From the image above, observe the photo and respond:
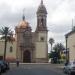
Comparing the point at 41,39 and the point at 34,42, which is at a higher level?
the point at 41,39

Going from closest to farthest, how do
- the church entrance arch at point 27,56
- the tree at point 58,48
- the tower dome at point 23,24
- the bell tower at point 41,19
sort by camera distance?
1. the bell tower at point 41,19
2. the church entrance arch at point 27,56
3. the tower dome at point 23,24
4. the tree at point 58,48

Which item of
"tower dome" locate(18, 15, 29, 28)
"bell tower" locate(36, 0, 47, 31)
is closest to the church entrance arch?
"bell tower" locate(36, 0, 47, 31)

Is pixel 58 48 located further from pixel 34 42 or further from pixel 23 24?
pixel 34 42

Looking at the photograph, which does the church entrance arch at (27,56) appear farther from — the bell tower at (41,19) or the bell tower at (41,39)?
the bell tower at (41,19)

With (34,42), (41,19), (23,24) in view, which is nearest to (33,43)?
(34,42)

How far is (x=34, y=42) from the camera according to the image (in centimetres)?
12012

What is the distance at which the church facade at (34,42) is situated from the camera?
4644 inches

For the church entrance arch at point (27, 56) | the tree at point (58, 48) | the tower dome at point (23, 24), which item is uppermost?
the tower dome at point (23, 24)

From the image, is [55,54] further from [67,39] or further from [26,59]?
[67,39]

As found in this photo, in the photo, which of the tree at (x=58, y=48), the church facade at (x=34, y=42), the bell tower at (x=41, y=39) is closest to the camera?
the bell tower at (x=41, y=39)

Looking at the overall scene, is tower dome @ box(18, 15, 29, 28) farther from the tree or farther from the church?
the tree

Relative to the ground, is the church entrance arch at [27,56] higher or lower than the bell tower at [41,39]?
lower

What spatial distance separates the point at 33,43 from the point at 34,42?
631mm

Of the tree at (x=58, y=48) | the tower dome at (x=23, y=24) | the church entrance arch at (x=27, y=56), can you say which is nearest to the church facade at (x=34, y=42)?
the church entrance arch at (x=27, y=56)
